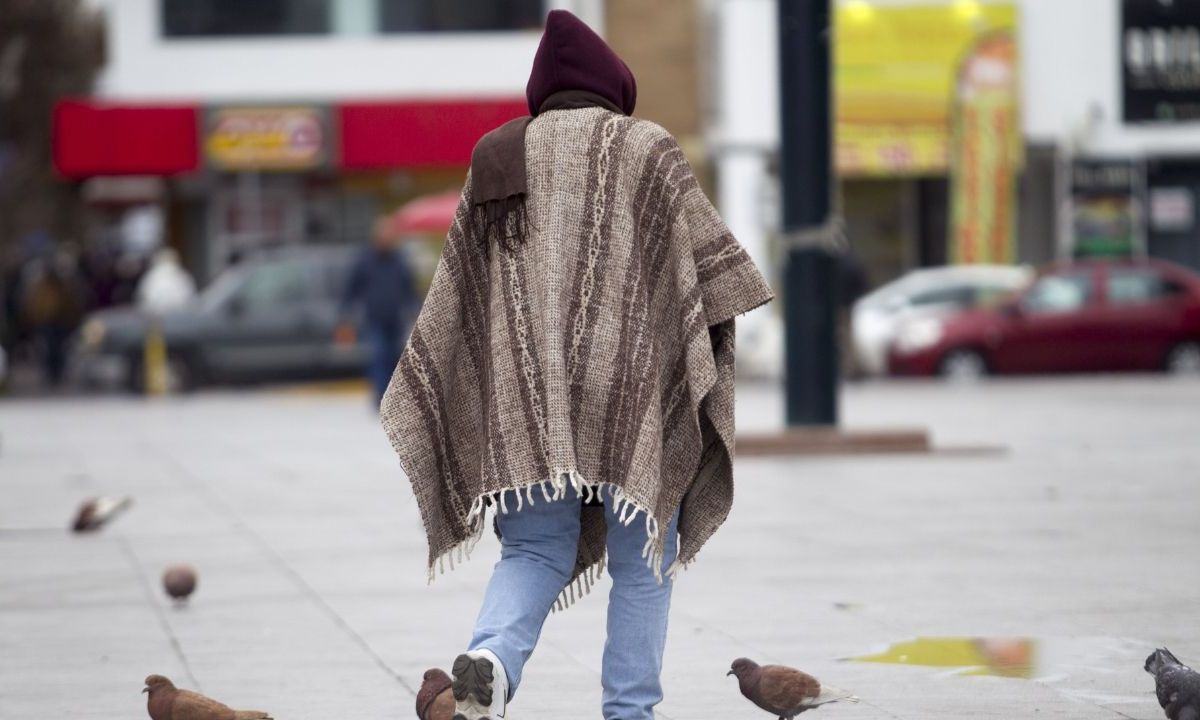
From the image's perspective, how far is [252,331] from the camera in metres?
24.6

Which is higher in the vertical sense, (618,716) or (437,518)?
(437,518)

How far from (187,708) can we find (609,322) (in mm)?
1369

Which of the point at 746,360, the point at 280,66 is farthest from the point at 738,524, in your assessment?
the point at 280,66

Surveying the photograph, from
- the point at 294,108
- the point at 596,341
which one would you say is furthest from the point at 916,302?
the point at 596,341

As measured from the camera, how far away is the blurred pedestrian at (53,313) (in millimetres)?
27922

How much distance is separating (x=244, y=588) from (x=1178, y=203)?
25207 millimetres

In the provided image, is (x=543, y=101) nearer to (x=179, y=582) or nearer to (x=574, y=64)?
(x=574, y=64)

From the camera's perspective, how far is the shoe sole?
4.50 m

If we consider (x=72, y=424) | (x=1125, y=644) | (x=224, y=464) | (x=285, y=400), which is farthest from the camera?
(x=285, y=400)

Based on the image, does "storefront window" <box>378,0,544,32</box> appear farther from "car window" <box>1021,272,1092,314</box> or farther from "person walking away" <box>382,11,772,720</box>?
"person walking away" <box>382,11,772,720</box>

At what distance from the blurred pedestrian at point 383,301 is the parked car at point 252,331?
15.6ft

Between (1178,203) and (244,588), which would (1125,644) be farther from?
(1178,203)

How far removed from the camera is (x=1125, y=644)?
6.44 meters

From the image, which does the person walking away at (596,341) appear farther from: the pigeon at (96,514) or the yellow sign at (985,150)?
the yellow sign at (985,150)
